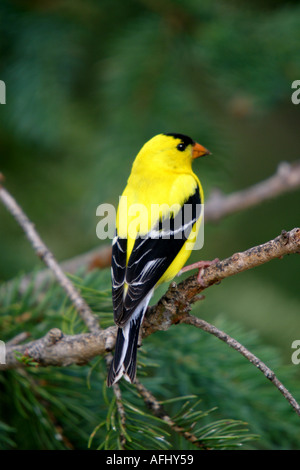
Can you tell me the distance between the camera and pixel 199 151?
2365 mm

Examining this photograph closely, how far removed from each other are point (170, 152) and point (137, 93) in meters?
0.30

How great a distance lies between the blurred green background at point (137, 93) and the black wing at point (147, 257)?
414 mm

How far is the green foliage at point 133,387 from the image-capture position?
1.68m

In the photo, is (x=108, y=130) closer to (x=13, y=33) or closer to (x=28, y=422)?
(x=13, y=33)

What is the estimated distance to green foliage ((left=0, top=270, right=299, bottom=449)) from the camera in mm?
1679

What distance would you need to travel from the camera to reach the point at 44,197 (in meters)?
2.74

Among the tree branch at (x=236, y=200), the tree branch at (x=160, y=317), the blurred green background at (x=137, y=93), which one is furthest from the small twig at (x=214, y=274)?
the tree branch at (x=236, y=200)

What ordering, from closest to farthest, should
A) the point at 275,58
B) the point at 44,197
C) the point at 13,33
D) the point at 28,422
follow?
1. the point at 28,422
2. the point at 275,58
3. the point at 13,33
4. the point at 44,197

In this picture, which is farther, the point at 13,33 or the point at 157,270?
the point at 13,33

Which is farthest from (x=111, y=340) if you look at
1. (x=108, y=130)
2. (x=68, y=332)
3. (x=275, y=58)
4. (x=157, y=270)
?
(x=275, y=58)

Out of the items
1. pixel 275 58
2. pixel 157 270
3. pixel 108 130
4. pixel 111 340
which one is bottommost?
pixel 111 340
